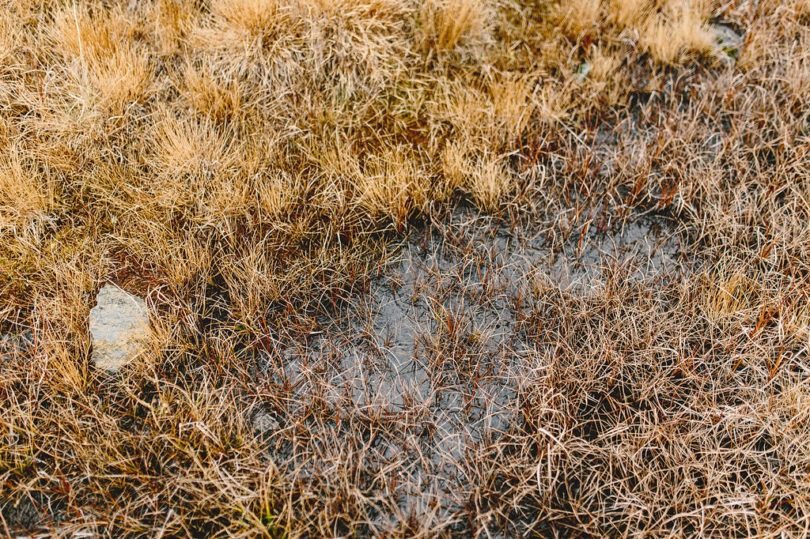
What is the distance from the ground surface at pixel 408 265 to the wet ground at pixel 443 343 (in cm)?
2

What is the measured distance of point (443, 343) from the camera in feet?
8.54

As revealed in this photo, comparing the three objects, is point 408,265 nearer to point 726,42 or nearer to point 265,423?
point 265,423

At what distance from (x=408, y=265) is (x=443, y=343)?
0.53m

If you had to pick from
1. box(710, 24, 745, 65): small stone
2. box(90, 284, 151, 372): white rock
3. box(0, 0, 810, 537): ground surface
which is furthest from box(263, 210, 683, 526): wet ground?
box(710, 24, 745, 65): small stone

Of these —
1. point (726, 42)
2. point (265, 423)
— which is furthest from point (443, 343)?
point (726, 42)

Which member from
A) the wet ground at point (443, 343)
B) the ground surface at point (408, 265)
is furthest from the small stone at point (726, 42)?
the wet ground at point (443, 343)

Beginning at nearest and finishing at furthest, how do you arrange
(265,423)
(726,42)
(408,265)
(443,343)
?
(265,423)
(443,343)
(408,265)
(726,42)

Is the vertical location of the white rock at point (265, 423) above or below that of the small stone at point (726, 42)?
below

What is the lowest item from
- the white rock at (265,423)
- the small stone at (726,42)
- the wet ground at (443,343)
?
the white rock at (265,423)

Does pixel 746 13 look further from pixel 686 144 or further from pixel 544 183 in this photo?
pixel 544 183

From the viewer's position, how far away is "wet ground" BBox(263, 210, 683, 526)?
90.7 inches

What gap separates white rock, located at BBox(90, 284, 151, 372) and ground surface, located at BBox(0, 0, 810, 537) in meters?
0.07

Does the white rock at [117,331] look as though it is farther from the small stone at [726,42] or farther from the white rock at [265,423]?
the small stone at [726,42]

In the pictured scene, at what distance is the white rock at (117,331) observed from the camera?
7.92 ft
